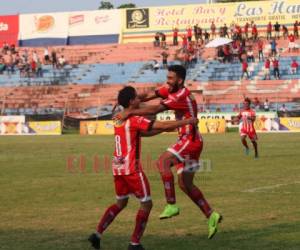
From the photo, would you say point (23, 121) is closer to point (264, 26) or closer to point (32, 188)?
point (264, 26)

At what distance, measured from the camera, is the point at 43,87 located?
61562 mm

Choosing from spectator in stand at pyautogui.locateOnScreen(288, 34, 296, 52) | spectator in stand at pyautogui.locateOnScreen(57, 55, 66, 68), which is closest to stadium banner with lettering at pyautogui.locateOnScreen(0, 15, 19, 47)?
spectator in stand at pyautogui.locateOnScreen(57, 55, 66, 68)

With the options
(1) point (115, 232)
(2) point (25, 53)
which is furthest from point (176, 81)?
(2) point (25, 53)

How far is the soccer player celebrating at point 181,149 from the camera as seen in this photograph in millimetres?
10703

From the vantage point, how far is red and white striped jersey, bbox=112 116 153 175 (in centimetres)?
930

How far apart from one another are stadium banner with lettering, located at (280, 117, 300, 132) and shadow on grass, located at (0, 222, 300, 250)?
35260 millimetres

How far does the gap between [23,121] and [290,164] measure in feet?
103

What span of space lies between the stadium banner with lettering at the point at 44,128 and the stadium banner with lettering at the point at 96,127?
5.22 feet

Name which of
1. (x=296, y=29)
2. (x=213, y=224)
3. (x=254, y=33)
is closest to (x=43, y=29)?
(x=254, y=33)

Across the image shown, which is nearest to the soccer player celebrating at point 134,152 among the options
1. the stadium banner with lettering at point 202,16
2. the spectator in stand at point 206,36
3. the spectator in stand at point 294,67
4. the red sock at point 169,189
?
the red sock at point 169,189

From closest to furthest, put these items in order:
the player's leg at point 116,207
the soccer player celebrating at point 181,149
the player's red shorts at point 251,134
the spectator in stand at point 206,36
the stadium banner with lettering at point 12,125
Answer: the player's leg at point 116,207
the soccer player celebrating at point 181,149
the player's red shorts at point 251,134
the stadium banner with lettering at point 12,125
the spectator in stand at point 206,36

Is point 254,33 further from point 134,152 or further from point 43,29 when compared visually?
point 134,152

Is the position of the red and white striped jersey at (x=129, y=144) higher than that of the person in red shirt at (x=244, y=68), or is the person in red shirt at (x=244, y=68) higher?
the red and white striped jersey at (x=129, y=144)

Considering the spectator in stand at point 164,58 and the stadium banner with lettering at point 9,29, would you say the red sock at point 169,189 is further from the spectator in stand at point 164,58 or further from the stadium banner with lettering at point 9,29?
the stadium banner with lettering at point 9,29
